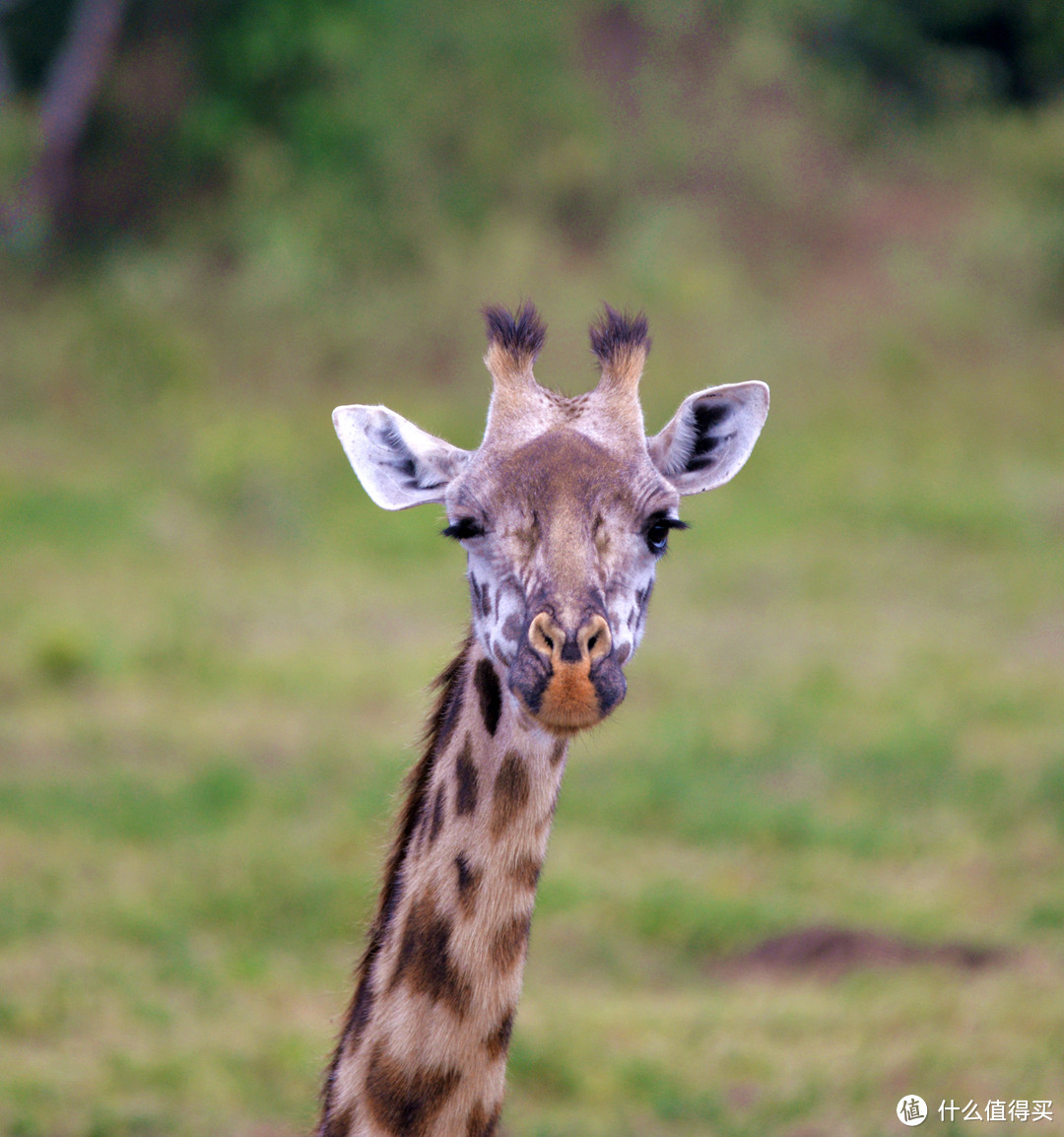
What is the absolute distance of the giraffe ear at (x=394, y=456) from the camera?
3.15 meters

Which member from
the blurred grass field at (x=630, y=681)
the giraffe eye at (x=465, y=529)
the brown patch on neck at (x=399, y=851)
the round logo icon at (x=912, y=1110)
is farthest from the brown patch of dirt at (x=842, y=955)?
the giraffe eye at (x=465, y=529)

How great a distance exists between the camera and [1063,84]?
707cm

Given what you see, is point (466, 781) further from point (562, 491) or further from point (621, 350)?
point (621, 350)

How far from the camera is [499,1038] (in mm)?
2881

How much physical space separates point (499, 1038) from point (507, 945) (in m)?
0.17

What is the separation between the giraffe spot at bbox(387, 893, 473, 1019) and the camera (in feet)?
9.40

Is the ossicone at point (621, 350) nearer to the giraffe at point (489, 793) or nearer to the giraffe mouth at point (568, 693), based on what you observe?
the giraffe at point (489, 793)

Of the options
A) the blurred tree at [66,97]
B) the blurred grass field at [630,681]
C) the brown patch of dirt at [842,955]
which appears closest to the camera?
the blurred grass field at [630,681]

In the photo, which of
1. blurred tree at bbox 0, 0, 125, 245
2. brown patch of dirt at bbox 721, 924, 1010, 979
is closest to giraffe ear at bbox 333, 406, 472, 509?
brown patch of dirt at bbox 721, 924, 1010, 979

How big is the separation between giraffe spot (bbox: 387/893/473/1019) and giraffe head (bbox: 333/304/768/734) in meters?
0.48

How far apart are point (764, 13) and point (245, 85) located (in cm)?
732

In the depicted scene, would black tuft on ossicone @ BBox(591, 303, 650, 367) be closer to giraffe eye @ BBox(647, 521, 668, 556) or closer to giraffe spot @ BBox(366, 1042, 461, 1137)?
giraffe eye @ BBox(647, 521, 668, 556)

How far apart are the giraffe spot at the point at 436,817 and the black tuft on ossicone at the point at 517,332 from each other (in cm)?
A: 90

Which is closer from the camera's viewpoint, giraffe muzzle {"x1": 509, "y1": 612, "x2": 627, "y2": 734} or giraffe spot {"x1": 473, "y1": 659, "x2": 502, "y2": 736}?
giraffe muzzle {"x1": 509, "y1": 612, "x2": 627, "y2": 734}
